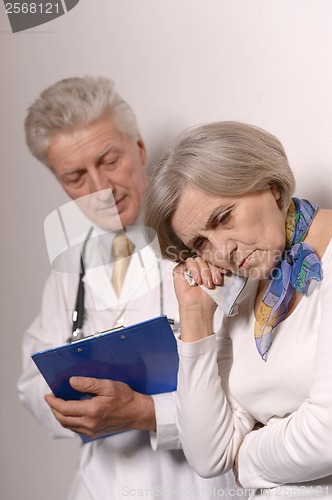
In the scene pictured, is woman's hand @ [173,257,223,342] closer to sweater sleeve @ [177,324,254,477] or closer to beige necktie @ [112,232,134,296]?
sweater sleeve @ [177,324,254,477]

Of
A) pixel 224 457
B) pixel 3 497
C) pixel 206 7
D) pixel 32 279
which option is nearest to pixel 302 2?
pixel 206 7

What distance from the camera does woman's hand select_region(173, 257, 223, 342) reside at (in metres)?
1.42

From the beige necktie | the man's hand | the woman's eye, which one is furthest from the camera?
the beige necktie

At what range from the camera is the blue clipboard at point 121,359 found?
1468 millimetres

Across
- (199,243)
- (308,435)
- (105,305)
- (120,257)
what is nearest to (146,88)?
(120,257)

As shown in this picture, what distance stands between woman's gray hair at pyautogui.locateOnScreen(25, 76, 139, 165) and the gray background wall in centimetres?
13

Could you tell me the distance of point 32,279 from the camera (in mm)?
2686

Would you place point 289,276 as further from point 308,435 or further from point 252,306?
point 308,435

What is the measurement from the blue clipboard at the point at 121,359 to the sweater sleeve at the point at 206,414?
3.8 inches

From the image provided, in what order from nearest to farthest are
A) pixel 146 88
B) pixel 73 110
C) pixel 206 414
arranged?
pixel 206 414
pixel 73 110
pixel 146 88

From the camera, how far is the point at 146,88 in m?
2.11

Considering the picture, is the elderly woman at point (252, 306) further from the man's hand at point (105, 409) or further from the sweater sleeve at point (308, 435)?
the man's hand at point (105, 409)

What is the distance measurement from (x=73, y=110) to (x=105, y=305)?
1.67 ft

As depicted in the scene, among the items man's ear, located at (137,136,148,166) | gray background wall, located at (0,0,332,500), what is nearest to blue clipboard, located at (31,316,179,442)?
gray background wall, located at (0,0,332,500)
